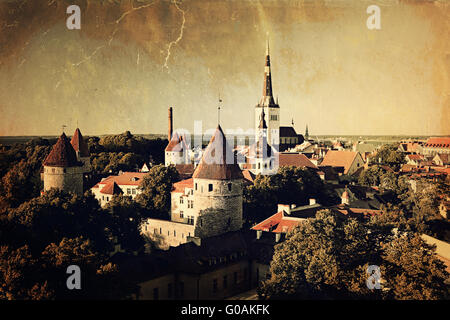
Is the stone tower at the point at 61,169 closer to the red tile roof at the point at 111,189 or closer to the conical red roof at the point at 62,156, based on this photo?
the conical red roof at the point at 62,156

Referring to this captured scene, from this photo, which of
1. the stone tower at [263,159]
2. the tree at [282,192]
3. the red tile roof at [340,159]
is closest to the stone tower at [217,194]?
the tree at [282,192]

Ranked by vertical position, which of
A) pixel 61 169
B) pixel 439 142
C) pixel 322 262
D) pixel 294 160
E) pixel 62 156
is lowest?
pixel 322 262

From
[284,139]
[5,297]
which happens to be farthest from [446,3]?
[284,139]

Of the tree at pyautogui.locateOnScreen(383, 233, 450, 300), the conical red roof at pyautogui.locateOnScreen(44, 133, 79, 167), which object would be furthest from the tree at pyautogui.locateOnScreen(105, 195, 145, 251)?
the tree at pyautogui.locateOnScreen(383, 233, 450, 300)

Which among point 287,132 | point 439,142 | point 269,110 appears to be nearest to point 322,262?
point 269,110

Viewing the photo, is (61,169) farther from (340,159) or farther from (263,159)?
(340,159)

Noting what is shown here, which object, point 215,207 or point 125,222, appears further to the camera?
point 125,222
